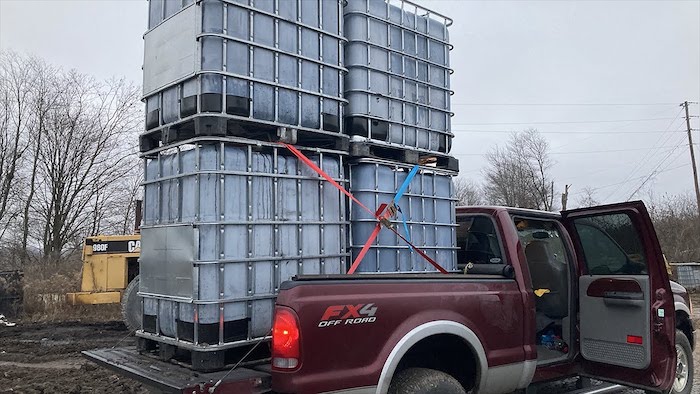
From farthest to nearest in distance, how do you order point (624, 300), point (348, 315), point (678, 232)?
point (678, 232), point (624, 300), point (348, 315)

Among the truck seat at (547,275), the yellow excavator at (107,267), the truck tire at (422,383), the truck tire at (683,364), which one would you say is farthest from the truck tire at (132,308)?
the truck tire at (683,364)

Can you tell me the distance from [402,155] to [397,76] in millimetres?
710

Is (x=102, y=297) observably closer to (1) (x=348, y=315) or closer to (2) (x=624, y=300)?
(1) (x=348, y=315)

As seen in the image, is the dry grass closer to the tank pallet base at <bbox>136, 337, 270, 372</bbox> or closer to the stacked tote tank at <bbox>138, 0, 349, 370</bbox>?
the tank pallet base at <bbox>136, 337, 270, 372</bbox>

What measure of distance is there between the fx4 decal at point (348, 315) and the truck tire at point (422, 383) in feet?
1.77

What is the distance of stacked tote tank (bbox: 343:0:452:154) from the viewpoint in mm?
4648

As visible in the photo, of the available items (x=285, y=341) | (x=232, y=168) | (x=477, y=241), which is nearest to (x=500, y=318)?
(x=477, y=241)

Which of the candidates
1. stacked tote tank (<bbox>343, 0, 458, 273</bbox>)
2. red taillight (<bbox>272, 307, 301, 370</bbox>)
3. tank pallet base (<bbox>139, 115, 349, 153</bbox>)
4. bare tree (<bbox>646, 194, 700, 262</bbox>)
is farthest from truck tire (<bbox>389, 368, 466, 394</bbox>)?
bare tree (<bbox>646, 194, 700, 262</bbox>)

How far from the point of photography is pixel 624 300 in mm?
4641

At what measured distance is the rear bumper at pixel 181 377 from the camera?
2986 millimetres

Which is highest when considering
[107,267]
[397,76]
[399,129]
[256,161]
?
[397,76]

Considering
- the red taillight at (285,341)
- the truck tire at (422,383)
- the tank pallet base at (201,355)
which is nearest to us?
the red taillight at (285,341)

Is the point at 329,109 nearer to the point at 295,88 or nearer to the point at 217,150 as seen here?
the point at 295,88

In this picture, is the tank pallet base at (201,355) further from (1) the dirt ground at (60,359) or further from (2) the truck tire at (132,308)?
(2) the truck tire at (132,308)
